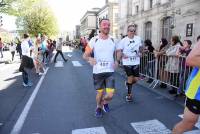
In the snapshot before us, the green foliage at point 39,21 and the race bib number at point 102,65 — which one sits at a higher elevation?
the green foliage at point 39,21

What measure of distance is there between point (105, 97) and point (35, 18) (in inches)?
2042

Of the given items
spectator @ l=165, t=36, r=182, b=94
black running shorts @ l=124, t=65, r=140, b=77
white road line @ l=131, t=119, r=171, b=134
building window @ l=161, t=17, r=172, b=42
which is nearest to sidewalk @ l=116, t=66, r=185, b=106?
spectator @ l=165, t=36, r=182, b=94

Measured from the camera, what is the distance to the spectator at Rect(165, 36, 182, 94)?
7866mm

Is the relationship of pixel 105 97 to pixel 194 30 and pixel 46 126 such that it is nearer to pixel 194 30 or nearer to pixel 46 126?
pixel 46 126

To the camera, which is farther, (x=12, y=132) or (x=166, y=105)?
(x=166, y=105)

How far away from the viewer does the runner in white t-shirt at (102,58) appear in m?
5.53

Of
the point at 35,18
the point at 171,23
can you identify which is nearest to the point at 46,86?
the point at 171,23

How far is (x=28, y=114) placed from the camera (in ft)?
19.7

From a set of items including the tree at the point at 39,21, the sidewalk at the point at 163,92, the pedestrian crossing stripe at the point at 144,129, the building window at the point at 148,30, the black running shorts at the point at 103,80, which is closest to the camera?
the pedestrian crossing stripe at the point at 144,129

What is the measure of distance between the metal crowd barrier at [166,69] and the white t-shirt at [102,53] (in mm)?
2656

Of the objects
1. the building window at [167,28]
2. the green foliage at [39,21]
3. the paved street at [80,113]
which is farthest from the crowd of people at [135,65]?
the green foliage at [39,21]

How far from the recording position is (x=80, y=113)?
20.0ft

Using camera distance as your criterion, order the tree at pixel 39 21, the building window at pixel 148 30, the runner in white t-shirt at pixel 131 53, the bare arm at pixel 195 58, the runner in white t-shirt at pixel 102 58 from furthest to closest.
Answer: the tree at pixel 39 21 → the building window at pixel 148 30 → the runner in white t-shirt at pixel 131 53 → the runner in white t-shirt at pixel 102 58 → the bare arm at pixel 195 58

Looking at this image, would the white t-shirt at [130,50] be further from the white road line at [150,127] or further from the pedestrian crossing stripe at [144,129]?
the pedestrian crossing stripe at [144,129]
